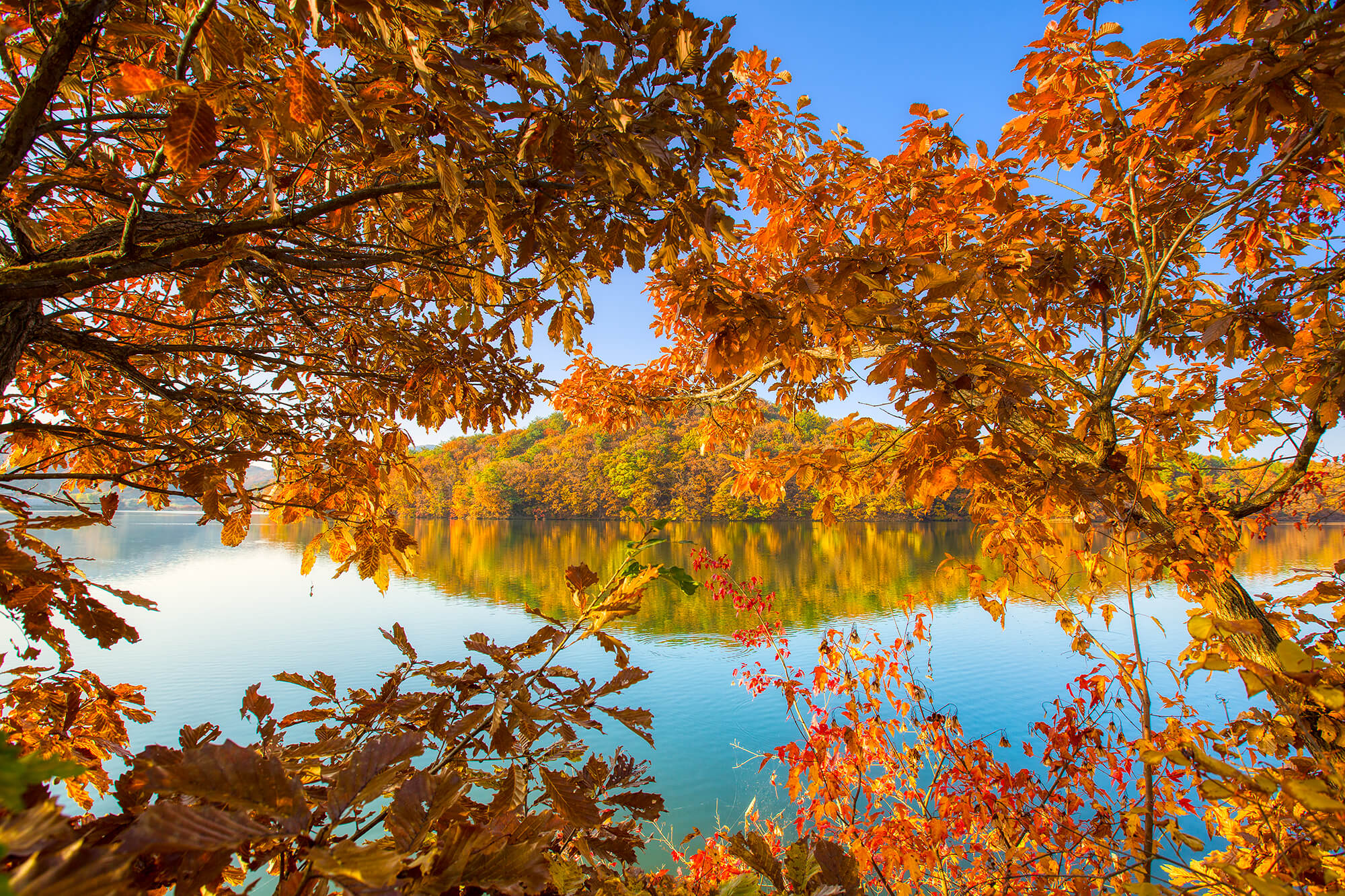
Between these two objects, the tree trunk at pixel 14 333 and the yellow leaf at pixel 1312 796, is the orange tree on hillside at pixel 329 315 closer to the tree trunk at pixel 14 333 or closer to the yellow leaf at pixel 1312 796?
the tree trunk at pixel 14 333

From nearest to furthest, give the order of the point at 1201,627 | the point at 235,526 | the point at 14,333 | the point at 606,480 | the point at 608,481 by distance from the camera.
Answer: the point at 1201,627 → the point at 14,333 → the point at 235,526 → the point at 608,481 → the point at 606,480

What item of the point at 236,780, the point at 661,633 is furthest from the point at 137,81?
the point at 661,633

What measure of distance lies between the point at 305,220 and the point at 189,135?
352 millimetres

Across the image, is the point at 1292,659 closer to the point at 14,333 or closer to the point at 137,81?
the point at 137,81

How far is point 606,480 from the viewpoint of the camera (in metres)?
38.2

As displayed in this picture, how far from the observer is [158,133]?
1.48m

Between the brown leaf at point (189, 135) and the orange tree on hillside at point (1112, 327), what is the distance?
36.1 inches

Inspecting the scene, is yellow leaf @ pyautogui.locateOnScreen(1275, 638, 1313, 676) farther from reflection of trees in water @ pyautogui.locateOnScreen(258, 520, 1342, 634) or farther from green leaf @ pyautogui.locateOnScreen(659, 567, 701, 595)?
reflection of trees in water @ pyautogui.locateOnScreen(258, 520, 1342, 634)

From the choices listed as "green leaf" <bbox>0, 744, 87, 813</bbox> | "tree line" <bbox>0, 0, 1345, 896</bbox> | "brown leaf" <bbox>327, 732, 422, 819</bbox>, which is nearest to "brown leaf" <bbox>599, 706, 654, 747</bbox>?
"tree line" <bbox>0, 0, 1345, 896</bbox>

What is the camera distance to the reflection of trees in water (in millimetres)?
12578

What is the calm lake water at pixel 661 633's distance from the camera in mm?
6574

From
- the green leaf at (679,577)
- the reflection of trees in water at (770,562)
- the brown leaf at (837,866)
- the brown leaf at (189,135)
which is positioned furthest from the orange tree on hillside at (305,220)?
the reflection of trees in water at (770,562)

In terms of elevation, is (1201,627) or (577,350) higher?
(577,350)

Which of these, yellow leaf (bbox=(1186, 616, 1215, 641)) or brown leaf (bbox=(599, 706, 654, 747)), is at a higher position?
yellow leaf (bbox=(1186, 616, 1215, 641))
